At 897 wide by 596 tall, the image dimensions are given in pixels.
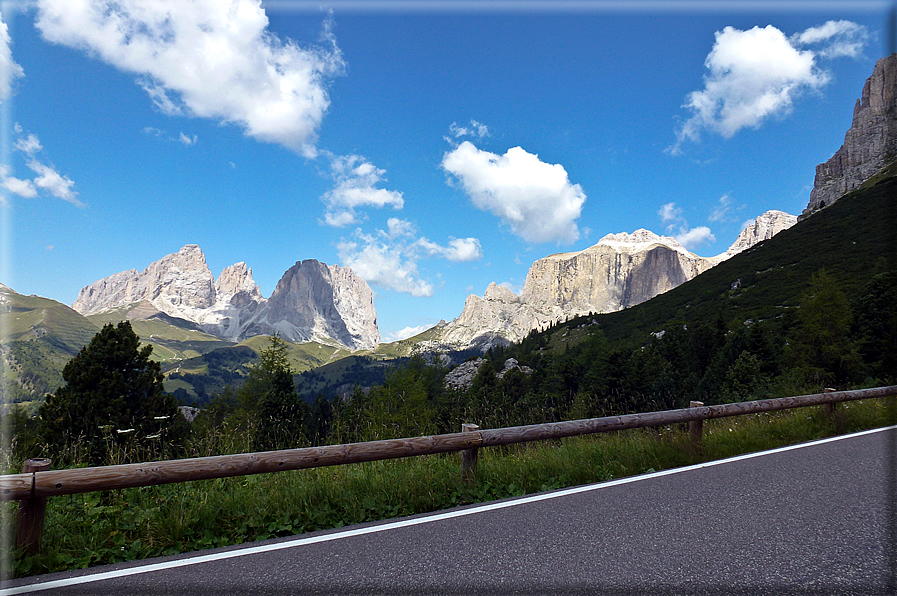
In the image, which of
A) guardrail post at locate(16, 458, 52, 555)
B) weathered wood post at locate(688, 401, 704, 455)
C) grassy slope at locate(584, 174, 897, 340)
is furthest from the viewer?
grassy slope at locate(584, 174, 897, 340)

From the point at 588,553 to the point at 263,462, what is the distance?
3.52 meters

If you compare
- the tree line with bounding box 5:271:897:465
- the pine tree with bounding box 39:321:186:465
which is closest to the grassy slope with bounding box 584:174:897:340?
the tree line with bounding box 5:271:897:465

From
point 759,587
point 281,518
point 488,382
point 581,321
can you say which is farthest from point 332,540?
point 581,321

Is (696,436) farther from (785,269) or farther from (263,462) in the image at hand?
(785,269)

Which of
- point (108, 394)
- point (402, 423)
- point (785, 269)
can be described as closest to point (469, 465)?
point (402, 423)

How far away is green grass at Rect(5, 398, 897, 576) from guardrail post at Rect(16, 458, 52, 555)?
0.10 m

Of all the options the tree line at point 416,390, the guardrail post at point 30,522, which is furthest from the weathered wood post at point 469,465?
the guardrail post at point 30,522

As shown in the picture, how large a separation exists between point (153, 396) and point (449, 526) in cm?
2830

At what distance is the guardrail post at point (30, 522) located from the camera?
3982 mm

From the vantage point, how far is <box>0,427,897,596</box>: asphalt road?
133 inches

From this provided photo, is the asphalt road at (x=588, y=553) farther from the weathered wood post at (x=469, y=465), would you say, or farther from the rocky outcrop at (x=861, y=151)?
the rocky outcrop at (x=861, y=151)

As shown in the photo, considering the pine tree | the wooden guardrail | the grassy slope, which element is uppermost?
the grassy slope

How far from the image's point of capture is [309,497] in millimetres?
5398

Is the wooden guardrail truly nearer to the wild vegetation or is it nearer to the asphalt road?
the wild vegetation
